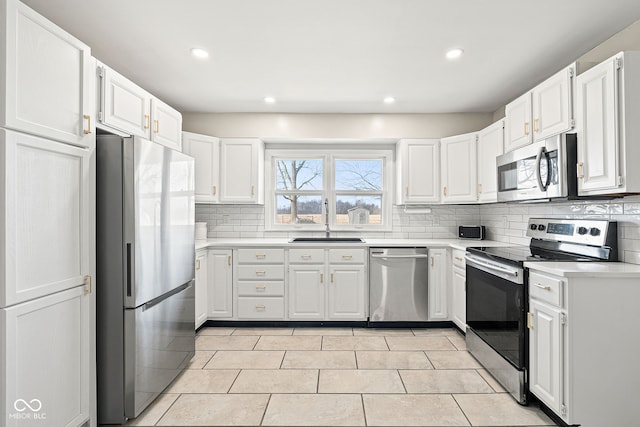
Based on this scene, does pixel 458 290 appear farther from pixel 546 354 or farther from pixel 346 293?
pixel 546 354

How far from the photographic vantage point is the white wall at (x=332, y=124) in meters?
4.31

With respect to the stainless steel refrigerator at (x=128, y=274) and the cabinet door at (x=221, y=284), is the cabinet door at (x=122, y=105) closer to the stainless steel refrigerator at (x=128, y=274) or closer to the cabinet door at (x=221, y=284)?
the stainless steel refrigerator at (x=128, y=274)

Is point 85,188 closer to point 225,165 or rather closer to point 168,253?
point 168,253

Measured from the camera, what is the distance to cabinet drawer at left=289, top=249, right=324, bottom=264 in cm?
388

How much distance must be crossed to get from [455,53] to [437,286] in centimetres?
227

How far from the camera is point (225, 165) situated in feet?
13.6

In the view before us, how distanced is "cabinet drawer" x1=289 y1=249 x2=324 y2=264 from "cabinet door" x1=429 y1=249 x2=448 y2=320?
1175 millimetres

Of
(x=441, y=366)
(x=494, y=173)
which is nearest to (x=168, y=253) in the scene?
(x=441, y=366)

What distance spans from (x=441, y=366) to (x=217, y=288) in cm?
233

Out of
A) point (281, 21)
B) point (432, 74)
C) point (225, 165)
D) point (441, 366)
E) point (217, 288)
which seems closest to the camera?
point (281, 21)

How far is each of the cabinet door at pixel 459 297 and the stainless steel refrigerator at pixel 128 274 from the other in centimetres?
264

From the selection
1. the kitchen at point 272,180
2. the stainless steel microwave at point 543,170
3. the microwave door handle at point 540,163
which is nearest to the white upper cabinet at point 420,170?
the kitchen at point 272,180

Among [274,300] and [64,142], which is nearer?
[64,142]

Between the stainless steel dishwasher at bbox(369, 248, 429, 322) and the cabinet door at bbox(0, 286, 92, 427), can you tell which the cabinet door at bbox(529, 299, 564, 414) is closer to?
the stainless steel dishwasher at bbox(369, 248, 429, 322)
